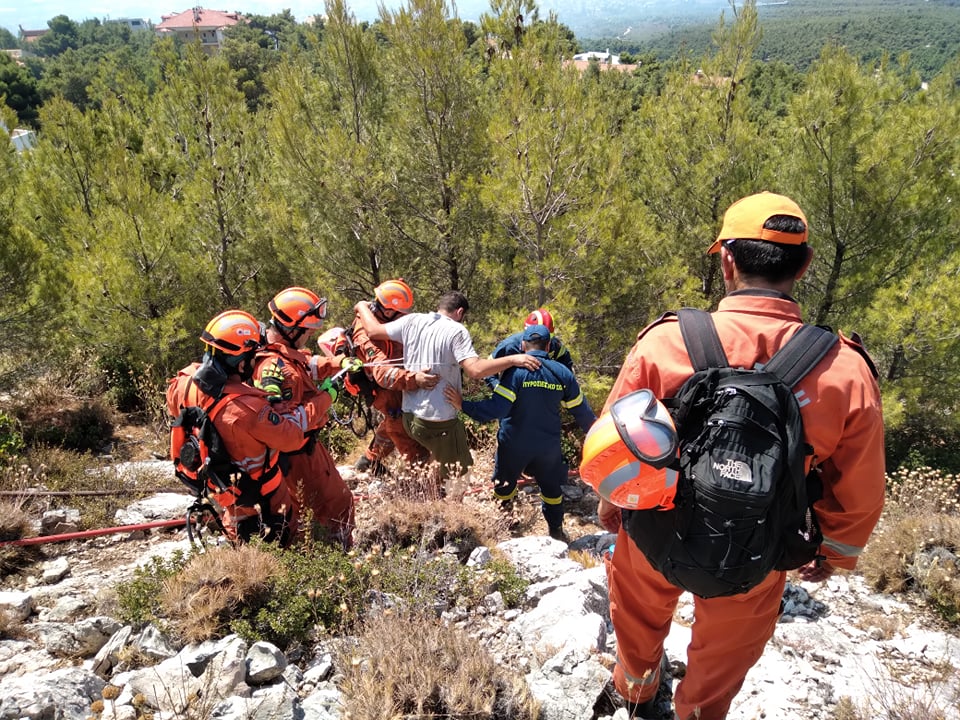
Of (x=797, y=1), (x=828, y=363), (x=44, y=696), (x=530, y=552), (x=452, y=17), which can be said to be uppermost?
(x=797, y=1)

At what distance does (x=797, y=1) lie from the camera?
131 meters

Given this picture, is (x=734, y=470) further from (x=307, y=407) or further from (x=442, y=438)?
(x=442, y=438)

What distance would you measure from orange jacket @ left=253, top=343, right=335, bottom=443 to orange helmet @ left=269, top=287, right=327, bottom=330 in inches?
6.7

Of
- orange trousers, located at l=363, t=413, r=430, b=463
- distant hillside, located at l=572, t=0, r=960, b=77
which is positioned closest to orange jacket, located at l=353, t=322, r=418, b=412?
orange trousers, located at l=363, t=413, r=430, b=463

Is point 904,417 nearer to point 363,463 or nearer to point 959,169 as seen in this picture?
point 959,169

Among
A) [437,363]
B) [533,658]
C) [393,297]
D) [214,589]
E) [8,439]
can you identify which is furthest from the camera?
[8,439]

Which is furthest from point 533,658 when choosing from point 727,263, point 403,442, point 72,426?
point 72,426

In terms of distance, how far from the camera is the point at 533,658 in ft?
7.98

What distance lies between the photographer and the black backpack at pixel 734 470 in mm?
1549

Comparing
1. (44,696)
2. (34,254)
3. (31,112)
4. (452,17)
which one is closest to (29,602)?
(44,696)

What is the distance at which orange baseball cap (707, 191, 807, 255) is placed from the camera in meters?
1.66

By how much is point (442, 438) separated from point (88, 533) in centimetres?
239

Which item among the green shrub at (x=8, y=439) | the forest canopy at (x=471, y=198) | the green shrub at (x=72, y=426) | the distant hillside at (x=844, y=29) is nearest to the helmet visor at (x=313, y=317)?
the forest canopy at (x=471, y=198)

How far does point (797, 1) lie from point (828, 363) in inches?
6657
